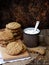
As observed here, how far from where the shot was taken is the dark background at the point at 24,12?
143 centimetres

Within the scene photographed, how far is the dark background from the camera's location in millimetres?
1430

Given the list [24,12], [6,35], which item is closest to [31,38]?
[6,35]

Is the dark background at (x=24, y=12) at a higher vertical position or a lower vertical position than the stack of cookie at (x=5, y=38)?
higher

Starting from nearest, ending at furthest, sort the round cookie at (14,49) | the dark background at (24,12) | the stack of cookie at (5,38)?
the round cookie at (14,49)
the stack of cookie at (5,38)
the dark background at (24,12)

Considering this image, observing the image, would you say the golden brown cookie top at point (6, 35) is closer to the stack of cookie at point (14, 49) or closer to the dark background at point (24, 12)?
the stack of cookie at point (14, 49)

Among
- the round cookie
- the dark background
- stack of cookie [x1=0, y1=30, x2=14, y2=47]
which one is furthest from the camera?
the dark background

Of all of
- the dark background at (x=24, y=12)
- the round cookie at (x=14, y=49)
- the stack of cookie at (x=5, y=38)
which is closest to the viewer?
the round cookie at (x=14, y=49)

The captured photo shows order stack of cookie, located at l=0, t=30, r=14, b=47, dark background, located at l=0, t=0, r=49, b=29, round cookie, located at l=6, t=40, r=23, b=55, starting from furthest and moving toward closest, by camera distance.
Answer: dark background, located at l=0, t=0, r=49, b=29 → stack of cookie, located at l=0, t=30, r=14, b=47 → round cookie, located at l=6, t=40, r=23, b=55

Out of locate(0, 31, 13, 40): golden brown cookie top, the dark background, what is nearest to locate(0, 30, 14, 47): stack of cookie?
locate(0, 31, 13, 40): golden brown cookie top

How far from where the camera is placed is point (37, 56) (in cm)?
112

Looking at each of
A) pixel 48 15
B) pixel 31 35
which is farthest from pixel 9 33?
pixel 48 15

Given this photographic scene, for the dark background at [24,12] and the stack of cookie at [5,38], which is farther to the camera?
the dark background at [24,12]

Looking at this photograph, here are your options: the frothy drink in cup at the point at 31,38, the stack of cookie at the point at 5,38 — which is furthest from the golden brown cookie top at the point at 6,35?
the frothy drink in cup at the point at 31,38

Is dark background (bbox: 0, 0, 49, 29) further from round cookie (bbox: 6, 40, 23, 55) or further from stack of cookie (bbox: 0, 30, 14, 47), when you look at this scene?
round cookie (bbox: 6, 40, 23, 55)
